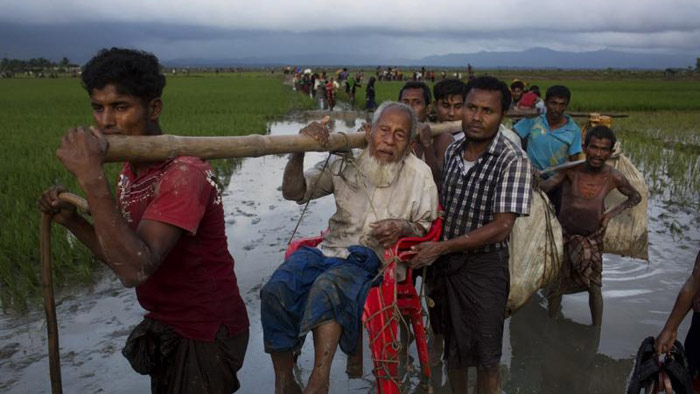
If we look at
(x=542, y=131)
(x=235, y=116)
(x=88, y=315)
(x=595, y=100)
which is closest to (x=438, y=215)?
(x=542, y=131)

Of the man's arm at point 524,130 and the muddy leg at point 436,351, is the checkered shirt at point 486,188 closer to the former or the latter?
the muddy leg at point 436,351

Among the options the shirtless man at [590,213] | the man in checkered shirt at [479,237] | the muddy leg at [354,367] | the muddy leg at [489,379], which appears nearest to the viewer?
the man in checkered shirt at [479,237]

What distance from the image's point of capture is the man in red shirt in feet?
4.89

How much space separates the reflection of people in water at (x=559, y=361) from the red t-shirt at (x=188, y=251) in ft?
7.21

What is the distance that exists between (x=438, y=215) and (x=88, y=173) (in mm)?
1727

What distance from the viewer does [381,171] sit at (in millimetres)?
2656

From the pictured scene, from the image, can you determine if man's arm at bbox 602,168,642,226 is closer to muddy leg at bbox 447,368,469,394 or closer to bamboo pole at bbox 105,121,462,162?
muddy leg at bbox 447,368,469,394

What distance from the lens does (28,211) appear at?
5992 millimetres

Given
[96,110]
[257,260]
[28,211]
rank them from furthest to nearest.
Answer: [28,211] → [257,260] → [96,110]

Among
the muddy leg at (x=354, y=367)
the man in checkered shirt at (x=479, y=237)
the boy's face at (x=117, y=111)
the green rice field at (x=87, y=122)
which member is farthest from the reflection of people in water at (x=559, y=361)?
the green rice field at (x=87, y=122)

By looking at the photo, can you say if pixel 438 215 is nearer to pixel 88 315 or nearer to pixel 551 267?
pixel 551 267

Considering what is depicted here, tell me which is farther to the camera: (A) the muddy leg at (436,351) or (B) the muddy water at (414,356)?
(A) the muddy leg at (436,351)

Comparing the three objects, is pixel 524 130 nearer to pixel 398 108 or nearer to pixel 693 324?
pixel 398 108

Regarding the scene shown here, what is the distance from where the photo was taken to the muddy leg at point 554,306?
4.19 metres
